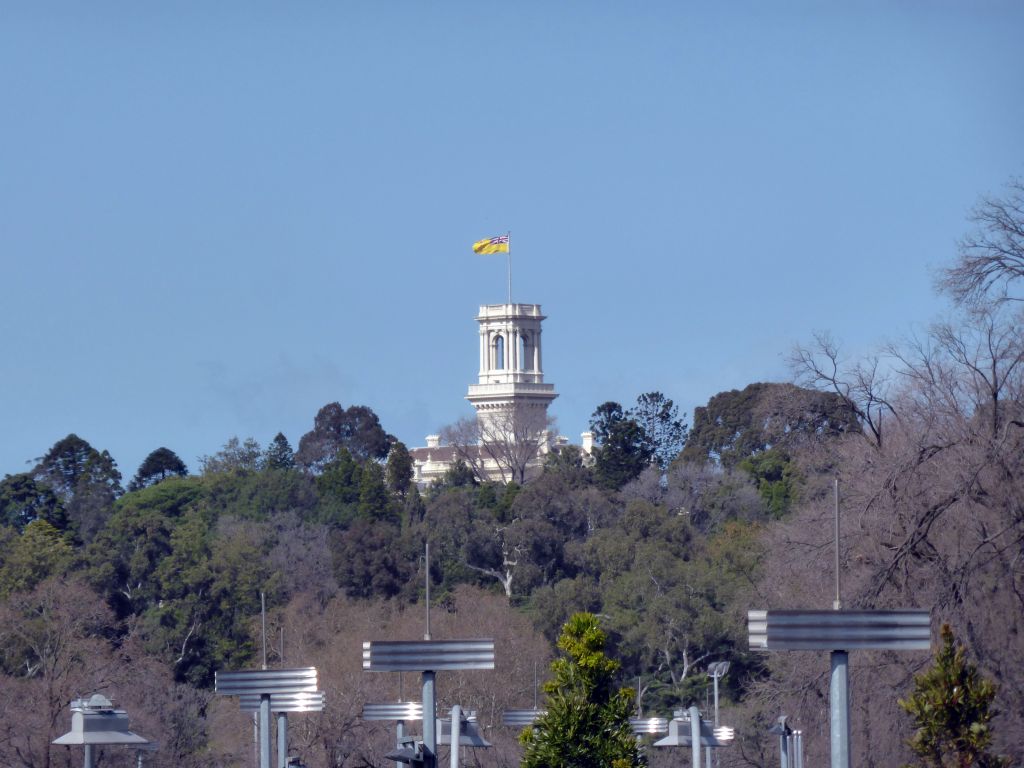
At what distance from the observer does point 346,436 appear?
135 metres

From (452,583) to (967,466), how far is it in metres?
59.3

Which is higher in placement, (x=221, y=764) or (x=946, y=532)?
(x=946, y=532)

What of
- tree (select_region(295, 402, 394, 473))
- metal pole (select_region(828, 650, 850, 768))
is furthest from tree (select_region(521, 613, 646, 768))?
tree (select_region(295, 402, 394, 473))

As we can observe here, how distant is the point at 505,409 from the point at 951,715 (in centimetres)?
12128

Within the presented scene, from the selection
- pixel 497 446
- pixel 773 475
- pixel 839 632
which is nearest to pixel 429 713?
pixel 839 632

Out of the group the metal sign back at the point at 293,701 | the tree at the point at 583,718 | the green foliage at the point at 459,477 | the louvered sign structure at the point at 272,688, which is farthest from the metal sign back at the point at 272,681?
the green foliage at the point at 459,477

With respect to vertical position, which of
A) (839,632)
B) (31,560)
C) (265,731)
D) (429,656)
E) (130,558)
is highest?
(130,558)

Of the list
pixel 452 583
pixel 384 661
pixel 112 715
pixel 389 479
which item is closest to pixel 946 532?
pixel 384 661

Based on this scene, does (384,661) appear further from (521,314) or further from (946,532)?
(521,314)

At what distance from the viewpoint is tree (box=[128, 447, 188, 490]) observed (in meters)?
126

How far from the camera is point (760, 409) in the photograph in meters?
38.6

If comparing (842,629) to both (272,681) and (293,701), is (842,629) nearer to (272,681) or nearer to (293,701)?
(272,681)

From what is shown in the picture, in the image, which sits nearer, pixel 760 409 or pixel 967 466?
pixel 967 466

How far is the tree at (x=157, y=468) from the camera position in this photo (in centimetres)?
12638
